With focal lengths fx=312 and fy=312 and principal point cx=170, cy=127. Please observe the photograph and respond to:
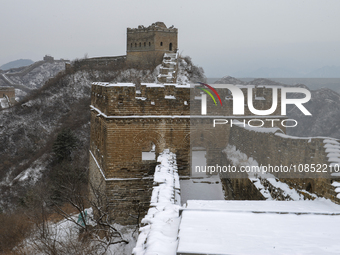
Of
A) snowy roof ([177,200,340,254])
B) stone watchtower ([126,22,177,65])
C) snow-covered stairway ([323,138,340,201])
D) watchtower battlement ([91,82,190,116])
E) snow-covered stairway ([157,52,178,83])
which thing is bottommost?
snowy roof ([177,200,340,254])

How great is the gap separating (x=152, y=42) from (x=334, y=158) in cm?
3569

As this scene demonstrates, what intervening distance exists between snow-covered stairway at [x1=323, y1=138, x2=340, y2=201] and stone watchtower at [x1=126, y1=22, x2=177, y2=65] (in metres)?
34.9

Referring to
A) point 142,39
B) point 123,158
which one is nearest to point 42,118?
point 142,39

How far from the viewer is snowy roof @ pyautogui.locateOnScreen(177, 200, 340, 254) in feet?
13.1

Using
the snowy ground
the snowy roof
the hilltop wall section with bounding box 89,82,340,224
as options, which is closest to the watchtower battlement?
the hilltop wall section with bounding box 89,82,340,224

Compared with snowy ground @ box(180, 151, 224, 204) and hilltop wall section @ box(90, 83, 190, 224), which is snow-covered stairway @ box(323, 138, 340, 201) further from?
hilltop wall section @ box(90, 83, 190, 224)

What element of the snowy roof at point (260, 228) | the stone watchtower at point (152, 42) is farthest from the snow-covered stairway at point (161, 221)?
the stone watchtower at point (152, 42)

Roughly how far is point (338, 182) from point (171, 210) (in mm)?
3086

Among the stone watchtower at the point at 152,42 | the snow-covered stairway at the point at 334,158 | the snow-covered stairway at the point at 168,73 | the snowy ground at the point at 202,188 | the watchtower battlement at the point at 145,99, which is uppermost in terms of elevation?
the stone watchtower at the point at 152,42

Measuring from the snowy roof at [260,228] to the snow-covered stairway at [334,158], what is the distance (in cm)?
37

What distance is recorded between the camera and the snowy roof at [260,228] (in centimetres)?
398

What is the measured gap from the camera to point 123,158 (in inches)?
428

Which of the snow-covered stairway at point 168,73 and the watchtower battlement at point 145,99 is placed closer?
the watchtower battlement at point 145,99

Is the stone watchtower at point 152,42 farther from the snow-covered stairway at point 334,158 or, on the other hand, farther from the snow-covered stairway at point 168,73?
the snow-covered stairway at point 334,158
